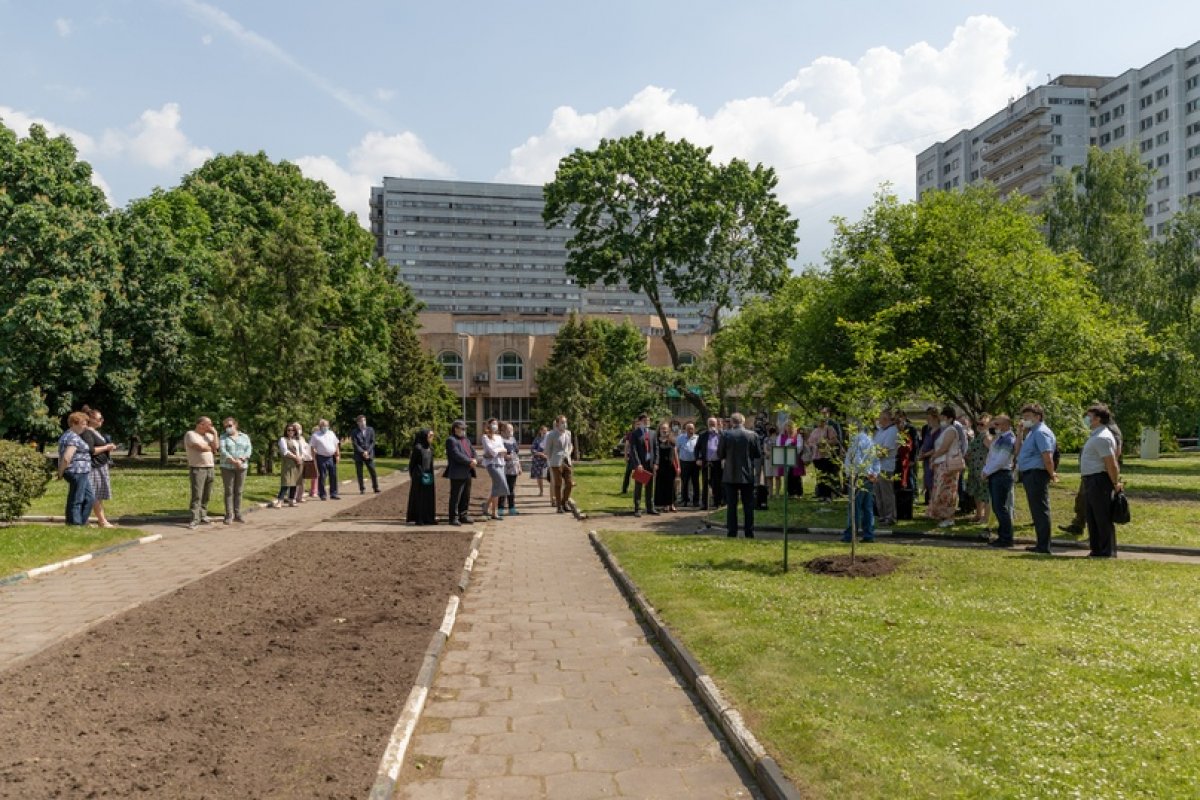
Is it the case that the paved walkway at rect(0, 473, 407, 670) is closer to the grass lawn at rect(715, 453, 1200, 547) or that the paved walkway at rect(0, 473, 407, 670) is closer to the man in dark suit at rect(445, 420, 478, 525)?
the man in dark suit at rect(445, 420, 478, 525)

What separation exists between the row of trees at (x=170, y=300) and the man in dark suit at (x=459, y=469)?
13.9m

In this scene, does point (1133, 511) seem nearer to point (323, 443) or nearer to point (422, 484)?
point (422, 484)

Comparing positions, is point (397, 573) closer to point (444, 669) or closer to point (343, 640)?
point (343, 640)

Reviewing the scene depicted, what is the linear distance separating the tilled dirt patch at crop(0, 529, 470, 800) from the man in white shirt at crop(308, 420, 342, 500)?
1225cm

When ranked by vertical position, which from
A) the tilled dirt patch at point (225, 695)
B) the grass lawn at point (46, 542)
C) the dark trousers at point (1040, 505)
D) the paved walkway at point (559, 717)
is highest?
the dark trousers at point (1040, 505)

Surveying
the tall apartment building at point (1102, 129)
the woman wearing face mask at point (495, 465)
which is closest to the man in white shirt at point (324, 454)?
the woman wearing face mask at point (495, 465)

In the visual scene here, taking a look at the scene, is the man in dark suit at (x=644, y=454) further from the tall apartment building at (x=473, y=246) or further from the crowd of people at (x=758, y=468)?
the tall apartment building at (x=473, y=246)

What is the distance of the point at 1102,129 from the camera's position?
96875 millimetres

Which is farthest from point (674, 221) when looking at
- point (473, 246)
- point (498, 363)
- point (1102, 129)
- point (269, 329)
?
point (473, 246)

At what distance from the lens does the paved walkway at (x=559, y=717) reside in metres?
4.65

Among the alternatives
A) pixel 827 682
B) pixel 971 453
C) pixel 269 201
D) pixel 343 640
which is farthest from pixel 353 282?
pixel 827 682

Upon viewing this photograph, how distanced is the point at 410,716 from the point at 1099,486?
9.71 metres

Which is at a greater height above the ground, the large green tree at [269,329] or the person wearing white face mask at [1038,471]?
the large green tree at [269,329]

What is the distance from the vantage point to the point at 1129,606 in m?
8.14
